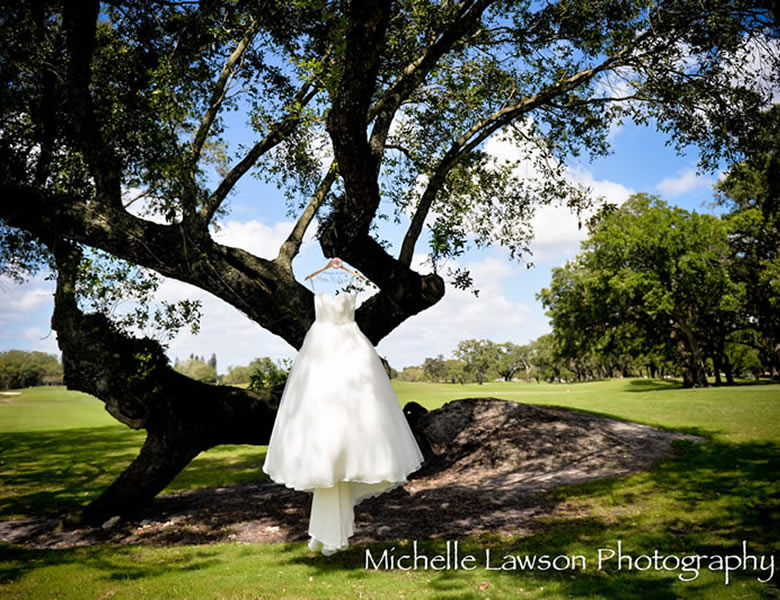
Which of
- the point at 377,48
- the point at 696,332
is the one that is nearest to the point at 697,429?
the point at 377,48

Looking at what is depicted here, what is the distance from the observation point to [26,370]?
4978 centimetres


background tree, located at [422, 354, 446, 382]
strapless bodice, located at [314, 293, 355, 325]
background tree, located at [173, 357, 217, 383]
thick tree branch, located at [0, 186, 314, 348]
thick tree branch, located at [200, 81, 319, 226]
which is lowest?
background tree, located at [422, 354, 446, 382]

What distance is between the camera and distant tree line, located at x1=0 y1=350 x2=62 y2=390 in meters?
44.0

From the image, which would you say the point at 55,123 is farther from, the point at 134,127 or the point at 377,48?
the point at 377,48

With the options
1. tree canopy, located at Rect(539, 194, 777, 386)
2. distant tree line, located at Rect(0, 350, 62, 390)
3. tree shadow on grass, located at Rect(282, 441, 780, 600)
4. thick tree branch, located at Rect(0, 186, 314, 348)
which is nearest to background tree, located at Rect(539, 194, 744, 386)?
tree canopy, located at Rect(539, 194, 777, 386)

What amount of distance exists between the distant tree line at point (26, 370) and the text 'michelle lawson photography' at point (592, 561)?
45.9 m

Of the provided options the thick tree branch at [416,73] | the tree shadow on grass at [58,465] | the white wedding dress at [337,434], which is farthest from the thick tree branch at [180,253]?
the tree shadow on grass at [58,465]

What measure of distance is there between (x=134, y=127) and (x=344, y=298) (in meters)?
5.40

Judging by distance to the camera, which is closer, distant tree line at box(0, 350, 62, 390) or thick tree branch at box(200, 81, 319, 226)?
thick tree branch at box(200, 81, 319, 226)

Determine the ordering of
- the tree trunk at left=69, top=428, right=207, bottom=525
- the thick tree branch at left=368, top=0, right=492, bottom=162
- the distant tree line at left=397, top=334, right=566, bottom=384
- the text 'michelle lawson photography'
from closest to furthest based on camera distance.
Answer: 1. the text 'michelle lawson photography'
2. the thick tree branch at left=368, top=0, right=492, bottom=162
3. the tree trunk at left=69, top=428, right=207, bottom=525
4. the distant tree line at left=397, top=334, right=566, bottom=384

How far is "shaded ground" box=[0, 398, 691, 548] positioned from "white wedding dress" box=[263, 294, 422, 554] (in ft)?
9.08

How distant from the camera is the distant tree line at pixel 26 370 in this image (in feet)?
144

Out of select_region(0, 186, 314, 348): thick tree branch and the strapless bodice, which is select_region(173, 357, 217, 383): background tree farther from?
the strapless bodice

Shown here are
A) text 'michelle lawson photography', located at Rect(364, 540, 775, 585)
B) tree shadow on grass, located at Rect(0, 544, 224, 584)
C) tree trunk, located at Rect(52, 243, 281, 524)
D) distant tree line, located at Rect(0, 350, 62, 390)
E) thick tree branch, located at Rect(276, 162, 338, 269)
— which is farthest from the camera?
distant tree line, located at Rect(0, 350, 62, 390)
